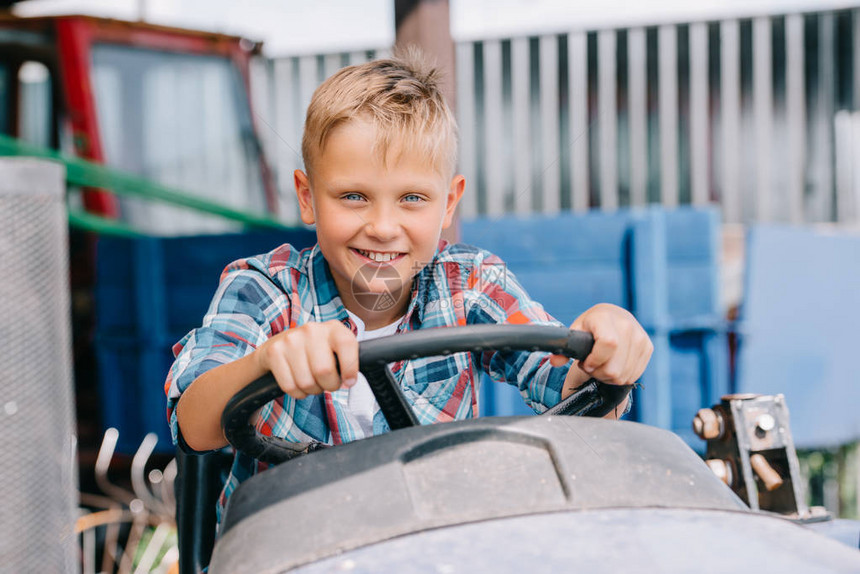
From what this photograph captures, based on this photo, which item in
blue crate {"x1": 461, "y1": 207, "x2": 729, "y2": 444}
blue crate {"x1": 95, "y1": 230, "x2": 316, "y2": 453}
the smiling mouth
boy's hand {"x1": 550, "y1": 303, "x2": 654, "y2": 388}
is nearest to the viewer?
boy's hand {"x1": 550, "y1": 303, "x2": 654, "y2": 388}

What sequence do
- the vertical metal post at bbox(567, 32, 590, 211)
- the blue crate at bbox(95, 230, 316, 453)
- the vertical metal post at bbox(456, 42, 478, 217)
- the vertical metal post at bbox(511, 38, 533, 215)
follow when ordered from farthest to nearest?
1. the vertical metal post at bbox(511, 38, 533, 215)
2. the vertical metal post at bbox(567, 32, 590, 211)
3. the vertical metal post at bbox(456, 42, 478, 217)
4. the blue crate at bbox(95, 230, 316, 453)

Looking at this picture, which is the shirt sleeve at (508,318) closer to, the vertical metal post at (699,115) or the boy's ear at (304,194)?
the boy's ear at (304,194)

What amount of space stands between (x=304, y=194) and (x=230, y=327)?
0.20 meters

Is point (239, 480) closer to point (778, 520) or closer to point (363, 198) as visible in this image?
point (363, 198)

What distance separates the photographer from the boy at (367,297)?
0.90 metres

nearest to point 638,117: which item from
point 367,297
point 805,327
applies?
point 805,327

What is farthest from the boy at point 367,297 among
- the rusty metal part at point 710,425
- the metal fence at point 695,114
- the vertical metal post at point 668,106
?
the vertical metal post at point 668,106

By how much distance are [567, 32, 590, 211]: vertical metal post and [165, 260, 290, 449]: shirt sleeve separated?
579 cm

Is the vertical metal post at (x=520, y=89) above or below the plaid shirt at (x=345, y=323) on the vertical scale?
above

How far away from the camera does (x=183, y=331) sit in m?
3.03

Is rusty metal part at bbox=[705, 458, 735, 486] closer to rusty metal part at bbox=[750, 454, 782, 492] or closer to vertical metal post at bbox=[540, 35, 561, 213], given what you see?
rusty metal part at bbox=[750, 454, 782, 492]

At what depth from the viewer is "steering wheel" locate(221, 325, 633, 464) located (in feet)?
2.67

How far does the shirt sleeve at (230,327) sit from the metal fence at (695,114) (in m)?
5.56

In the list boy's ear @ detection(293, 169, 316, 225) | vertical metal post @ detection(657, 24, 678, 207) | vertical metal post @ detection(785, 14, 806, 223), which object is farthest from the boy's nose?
vertical metal post @ detection(785, 14, 806, 223)
